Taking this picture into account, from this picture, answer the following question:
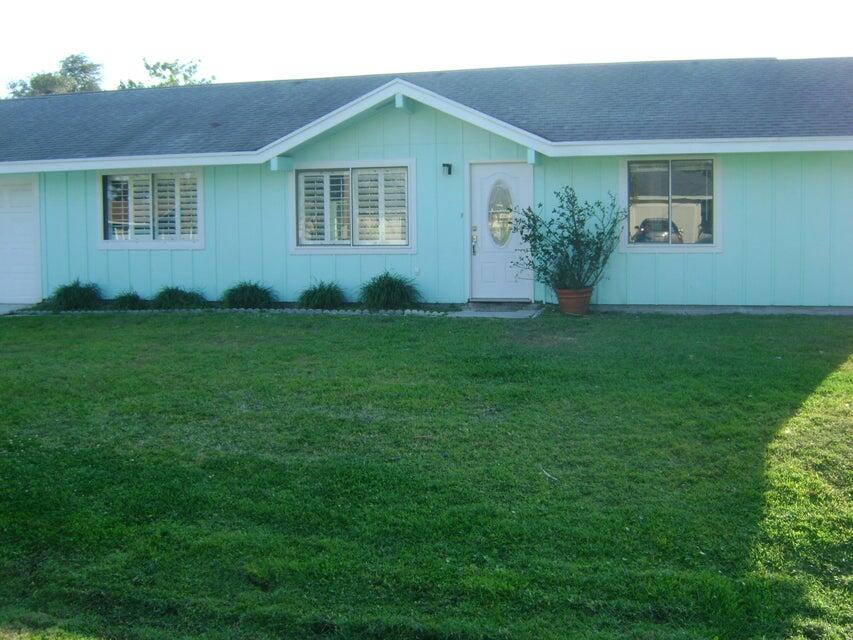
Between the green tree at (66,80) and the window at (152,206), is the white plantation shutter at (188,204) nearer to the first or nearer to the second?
the window at (152,206)

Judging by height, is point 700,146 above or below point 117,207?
above

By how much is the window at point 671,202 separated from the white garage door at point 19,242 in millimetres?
10504

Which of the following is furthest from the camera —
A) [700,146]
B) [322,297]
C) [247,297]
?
[247,297]

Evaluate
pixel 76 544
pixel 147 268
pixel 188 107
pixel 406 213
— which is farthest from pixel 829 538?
pixel 188 107

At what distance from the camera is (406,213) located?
52.3ft

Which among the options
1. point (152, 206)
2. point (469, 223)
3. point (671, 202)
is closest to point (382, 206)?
point (469, 223)

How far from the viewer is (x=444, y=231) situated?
1573cm

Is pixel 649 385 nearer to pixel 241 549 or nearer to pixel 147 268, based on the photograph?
pixel 241 549

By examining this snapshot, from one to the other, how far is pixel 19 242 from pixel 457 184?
8248 mm

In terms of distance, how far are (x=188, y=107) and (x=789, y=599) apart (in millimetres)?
16715

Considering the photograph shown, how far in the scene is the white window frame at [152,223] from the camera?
17.0m

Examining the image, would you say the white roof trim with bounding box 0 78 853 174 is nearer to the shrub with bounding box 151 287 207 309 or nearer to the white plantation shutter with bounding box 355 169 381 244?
the white plantation shutter with bounding box 355 169 381 244

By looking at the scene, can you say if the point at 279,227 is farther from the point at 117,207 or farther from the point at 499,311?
the point at 499,311

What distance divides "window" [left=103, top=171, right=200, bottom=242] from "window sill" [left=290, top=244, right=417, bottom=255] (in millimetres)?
1998
